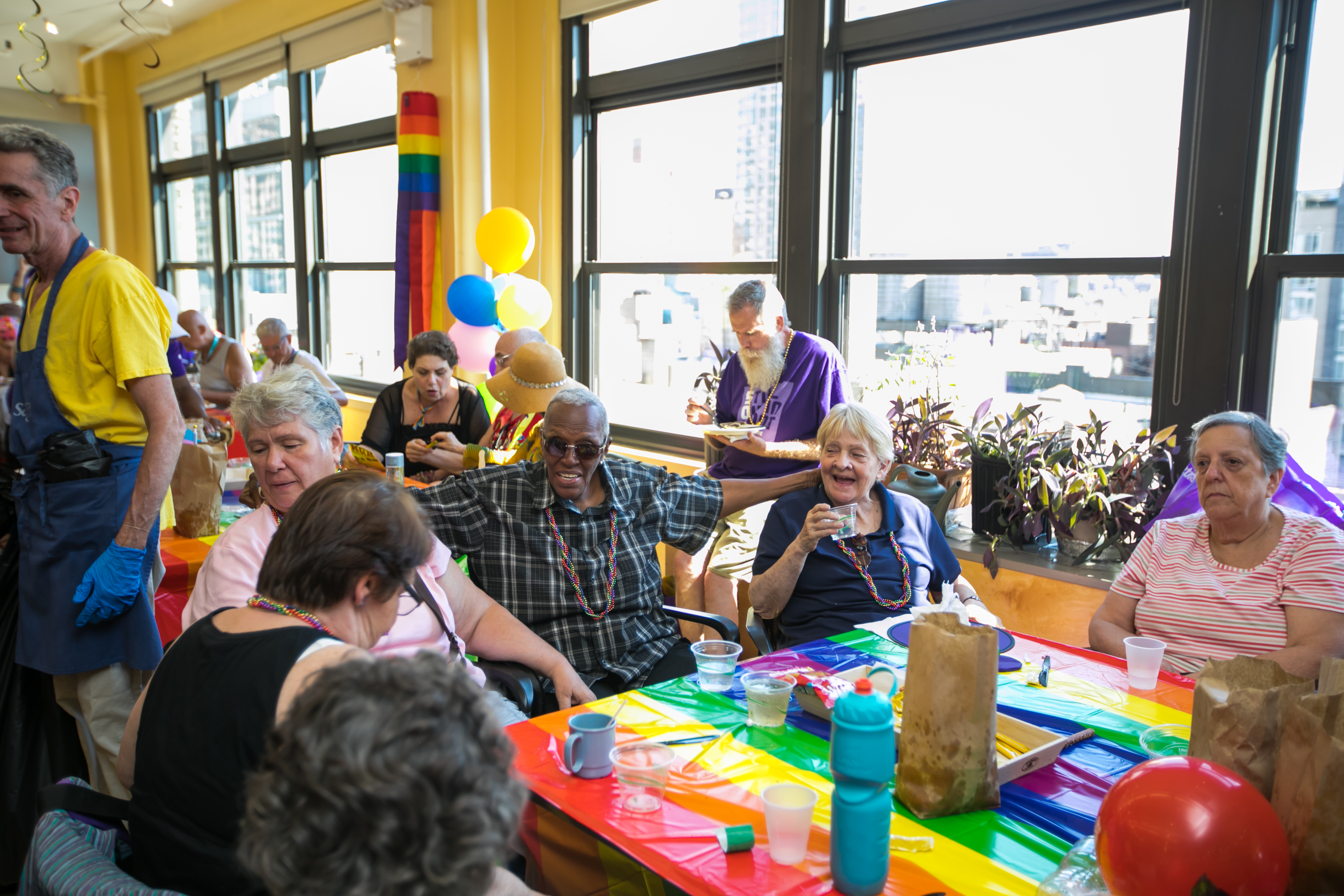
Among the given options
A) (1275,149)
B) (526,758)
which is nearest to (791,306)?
(1275,149)

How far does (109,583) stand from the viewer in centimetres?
214

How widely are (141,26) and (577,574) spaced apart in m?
7.14

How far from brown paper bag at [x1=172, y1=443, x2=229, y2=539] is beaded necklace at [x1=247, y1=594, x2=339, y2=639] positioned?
1.85 meters

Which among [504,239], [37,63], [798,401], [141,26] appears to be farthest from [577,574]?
[37,63]

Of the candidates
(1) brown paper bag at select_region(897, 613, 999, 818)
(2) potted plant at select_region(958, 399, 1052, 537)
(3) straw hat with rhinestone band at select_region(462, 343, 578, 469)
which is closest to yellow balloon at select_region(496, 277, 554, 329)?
(3) straw hat with rhinestone band at select_region(462, 343, 578, 469)

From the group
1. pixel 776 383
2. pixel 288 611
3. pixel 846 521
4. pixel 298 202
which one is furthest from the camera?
pixel 298 202

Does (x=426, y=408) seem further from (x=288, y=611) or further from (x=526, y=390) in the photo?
(x=288, y=611)

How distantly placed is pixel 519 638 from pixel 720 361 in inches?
102

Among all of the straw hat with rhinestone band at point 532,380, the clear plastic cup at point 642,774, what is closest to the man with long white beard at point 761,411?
the straw hat with rhinestone band at point 532,380

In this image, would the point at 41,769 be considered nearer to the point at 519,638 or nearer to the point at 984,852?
the point at 519,638

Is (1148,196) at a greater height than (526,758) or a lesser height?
greater

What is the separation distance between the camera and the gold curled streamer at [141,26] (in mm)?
6504

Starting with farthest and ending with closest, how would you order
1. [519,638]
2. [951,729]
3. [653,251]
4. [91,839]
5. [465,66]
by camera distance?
1. [465,66]
2. [653,251]
3. [519,638]
4. [951,729]
5. [91,839]

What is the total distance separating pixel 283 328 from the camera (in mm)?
5883
